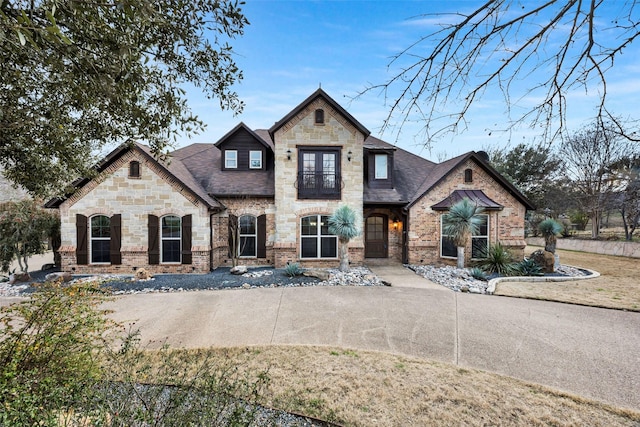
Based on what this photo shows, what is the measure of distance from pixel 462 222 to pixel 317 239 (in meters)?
6.12

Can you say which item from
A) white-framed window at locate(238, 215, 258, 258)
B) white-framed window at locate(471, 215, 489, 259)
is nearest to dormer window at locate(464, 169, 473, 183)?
white-framed window at locate(471, 215, 489, 259)

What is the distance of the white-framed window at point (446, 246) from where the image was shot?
1256 cm

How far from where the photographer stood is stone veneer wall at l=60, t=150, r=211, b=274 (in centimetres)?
1089

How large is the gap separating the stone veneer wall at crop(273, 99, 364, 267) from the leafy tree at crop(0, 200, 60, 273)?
884 centimetres

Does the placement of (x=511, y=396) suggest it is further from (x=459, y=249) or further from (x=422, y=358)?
(x=459, y=249)

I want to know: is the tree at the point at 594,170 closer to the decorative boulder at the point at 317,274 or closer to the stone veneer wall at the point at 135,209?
the decorative boulder at the point at 317,274

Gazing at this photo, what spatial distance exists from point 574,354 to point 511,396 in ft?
7.17

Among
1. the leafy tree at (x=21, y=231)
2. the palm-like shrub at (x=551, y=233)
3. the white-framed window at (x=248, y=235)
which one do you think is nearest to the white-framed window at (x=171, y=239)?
the white-framed window at (x=248, y=235)

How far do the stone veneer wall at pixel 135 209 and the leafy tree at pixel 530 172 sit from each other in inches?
1120

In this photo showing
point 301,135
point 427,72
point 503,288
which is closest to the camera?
point 427,72

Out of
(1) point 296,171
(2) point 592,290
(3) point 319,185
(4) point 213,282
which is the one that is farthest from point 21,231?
(2) point 592,290

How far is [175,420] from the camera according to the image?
236 cm

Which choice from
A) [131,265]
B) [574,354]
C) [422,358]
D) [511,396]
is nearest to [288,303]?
[422,358]

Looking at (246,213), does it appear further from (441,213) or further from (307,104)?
(441,213)
